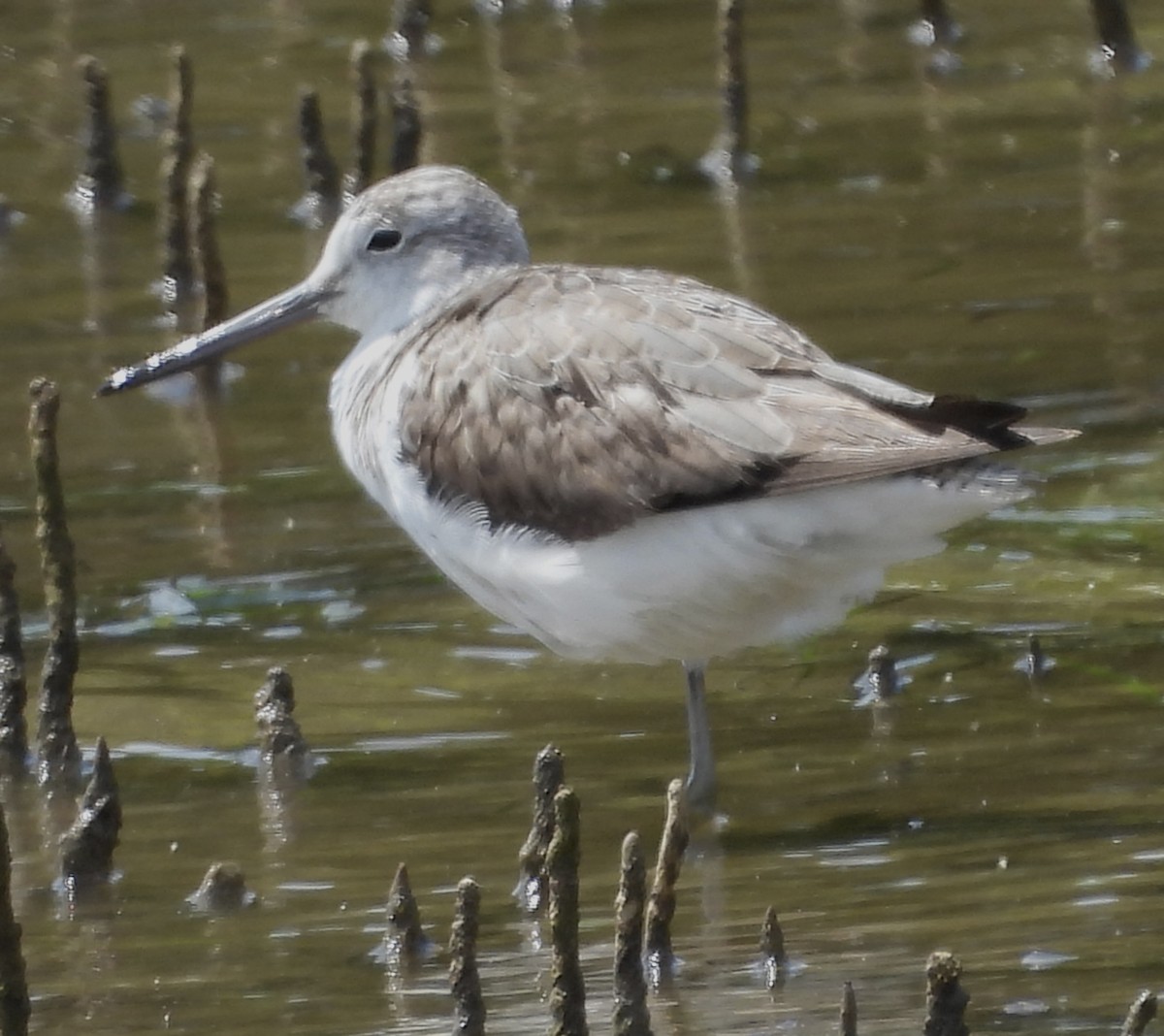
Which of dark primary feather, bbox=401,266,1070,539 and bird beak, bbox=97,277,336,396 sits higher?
bird beak, bbox=97,277,336,396

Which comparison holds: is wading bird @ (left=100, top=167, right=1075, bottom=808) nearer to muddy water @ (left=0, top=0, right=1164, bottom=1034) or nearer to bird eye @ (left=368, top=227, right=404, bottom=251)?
muddy water @ (left=0, top=0, right=1164, bottom=1034)

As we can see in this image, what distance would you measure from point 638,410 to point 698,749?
0.80 meters

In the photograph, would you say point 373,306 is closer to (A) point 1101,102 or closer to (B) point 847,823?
(B) point 847,823

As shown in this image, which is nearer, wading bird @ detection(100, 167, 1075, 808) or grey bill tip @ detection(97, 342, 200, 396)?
wading bird @ detection(100, 167, 1075, 808)

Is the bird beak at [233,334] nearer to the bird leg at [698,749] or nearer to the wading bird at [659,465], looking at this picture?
the wading bird at [659,465]

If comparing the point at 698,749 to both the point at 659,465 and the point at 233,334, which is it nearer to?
the point at 659,465

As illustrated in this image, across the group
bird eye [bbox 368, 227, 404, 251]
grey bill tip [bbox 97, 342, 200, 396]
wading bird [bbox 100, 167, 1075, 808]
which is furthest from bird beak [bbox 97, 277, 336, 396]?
wading bird [bbox 100, 167, 1075, 808]

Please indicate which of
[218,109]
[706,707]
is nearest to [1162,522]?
[706,707]

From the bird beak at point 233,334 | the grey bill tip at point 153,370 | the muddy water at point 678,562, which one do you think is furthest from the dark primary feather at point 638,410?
the grey bill tip at point 153,370

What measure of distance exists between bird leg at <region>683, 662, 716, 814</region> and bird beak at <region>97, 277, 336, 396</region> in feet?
5.81

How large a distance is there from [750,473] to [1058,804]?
1006 mm

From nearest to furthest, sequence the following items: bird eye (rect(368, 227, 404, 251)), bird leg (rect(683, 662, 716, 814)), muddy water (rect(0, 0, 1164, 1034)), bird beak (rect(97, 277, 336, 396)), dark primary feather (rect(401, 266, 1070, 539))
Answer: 1. muddy water (rect(0, 0, 1164, 1034))
2. dark primary feather (rect(401, 266, 1070, 539))
3. bird leg (rect(683, 662, 716, 814))
4. bird eye (rect(368, 227, 404, 251))
5. bird beak (rect(97, 277, 336, 396))

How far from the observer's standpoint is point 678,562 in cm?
588

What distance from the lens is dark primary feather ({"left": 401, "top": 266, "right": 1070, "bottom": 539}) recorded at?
569cm
